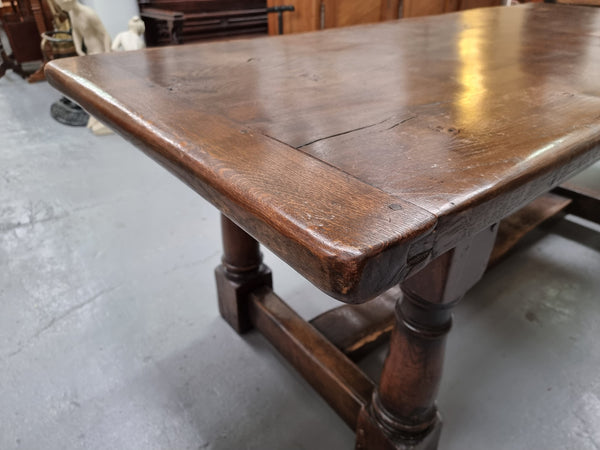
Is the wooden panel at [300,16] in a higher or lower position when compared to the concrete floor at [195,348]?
higher

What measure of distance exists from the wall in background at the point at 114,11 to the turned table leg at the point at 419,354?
381cm

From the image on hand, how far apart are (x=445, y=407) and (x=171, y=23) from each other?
3010 millimetres

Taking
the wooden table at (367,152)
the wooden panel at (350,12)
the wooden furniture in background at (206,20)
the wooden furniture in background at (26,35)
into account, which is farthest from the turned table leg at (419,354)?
the wooden furniture in background at (26,35)

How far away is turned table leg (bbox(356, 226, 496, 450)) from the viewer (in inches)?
27.4

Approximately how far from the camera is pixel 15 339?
4.28 ft

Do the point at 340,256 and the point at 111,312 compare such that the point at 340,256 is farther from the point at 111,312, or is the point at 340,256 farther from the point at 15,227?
the point at 15,227

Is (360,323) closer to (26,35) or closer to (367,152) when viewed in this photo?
(367,152)

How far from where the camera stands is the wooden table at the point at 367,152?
39cm

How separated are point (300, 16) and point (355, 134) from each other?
363 centimetres

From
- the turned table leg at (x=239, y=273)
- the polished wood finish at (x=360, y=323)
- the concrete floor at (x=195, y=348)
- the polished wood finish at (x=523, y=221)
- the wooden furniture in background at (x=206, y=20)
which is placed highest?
the wooden furniture in background at (x=206, y=20)

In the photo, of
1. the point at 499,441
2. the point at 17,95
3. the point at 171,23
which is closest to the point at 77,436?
the point at 499,441

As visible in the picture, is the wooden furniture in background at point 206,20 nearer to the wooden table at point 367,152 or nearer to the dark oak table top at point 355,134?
the wooden table at point 367,152

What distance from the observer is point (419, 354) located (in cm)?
78

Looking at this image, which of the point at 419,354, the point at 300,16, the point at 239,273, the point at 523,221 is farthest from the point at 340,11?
the point at 419,354
